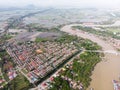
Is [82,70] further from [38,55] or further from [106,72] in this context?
[38,55]

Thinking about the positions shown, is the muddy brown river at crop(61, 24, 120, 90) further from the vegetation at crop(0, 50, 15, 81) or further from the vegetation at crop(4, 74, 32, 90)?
the vegetation at crop(0, 50, 15, 81)

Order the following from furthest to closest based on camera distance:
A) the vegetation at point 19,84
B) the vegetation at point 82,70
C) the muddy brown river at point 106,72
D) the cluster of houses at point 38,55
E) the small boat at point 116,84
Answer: the cluster of houses at point 38,55
the muddy brown river at point 106,72
the vegetation at point 82,70
the small boat at point 116,84
the vegetation at point 19,84

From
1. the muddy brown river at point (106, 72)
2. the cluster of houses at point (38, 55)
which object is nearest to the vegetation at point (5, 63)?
the cluster of houses at point (38, 55)

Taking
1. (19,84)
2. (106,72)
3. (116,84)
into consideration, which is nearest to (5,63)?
(19,84)

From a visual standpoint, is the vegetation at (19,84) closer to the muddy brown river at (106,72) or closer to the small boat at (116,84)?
the muddy brown river at (106,72)

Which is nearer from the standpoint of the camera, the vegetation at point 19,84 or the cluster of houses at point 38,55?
the vegetation at point 19,84

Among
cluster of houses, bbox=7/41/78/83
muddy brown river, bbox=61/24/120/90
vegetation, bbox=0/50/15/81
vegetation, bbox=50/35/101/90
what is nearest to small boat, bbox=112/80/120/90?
muddy brown river, bbox=61/24/120/90

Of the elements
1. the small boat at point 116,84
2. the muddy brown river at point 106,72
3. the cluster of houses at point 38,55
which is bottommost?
the muddy brown river at point 106,72

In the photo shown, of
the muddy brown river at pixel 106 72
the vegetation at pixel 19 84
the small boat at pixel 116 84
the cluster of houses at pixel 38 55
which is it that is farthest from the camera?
the cluster of houses at pixel 38 55
